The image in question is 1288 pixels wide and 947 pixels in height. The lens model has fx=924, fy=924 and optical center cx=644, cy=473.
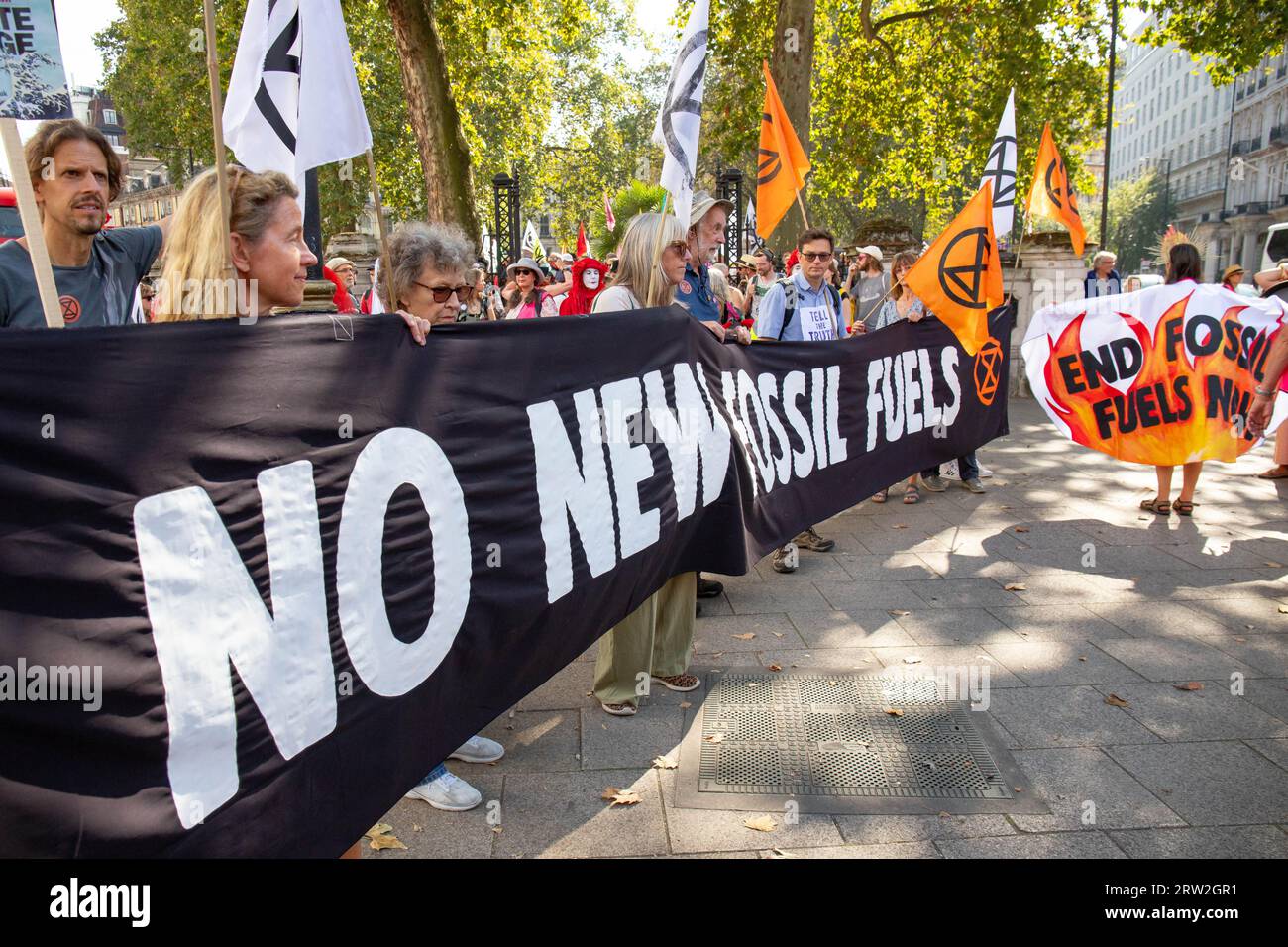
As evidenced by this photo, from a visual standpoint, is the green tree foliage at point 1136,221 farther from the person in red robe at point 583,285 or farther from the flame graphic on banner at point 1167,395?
the flame graphic on banner at point 1167,395

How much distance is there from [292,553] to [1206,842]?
2918 millimetres

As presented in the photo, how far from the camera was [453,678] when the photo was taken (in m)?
2.76

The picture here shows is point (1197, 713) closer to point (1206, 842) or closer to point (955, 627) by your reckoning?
point (1206, 842)

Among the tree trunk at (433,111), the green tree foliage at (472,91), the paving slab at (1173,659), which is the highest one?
the green tree foliage at (472,91)

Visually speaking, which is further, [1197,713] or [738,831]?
[1197,713]

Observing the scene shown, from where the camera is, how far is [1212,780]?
11.0 feet

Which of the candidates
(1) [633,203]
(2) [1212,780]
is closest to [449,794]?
(2) [1212,780]

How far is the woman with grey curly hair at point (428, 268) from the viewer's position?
3.44 meters

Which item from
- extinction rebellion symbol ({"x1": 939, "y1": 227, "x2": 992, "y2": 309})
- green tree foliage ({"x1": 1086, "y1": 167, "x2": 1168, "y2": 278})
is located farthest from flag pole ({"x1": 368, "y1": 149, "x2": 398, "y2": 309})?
green tree foliage ({"x1": 1086, "y1": 167, "x2": 1168, "y2": 278})

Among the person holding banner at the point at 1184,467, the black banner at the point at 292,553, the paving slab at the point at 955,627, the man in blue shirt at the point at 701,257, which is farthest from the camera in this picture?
the person holding banner at the point at 1184,467

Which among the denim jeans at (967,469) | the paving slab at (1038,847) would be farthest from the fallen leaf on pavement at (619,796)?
the denim jeans at (967,469)

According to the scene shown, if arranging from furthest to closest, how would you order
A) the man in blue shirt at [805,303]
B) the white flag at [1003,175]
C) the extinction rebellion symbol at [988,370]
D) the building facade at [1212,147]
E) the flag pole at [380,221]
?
the building facade at [1212,147] < the extinction rebellion symbol at [988,370] < the white flag at [1003,175] < the man in blue shirt at [805,303] < the flag pole at [380,221]

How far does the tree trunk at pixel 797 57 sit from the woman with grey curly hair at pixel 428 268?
13.8 metres
